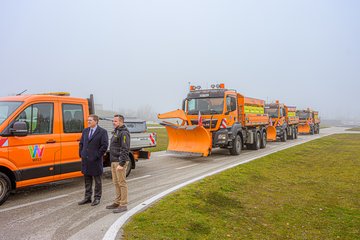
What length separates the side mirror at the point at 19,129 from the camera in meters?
6.02

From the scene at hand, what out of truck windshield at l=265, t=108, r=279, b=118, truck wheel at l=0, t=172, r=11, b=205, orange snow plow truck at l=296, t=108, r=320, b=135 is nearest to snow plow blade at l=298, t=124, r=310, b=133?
orange snow plow truck at l=296, t=108, r=320, b=135

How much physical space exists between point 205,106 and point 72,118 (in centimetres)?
799

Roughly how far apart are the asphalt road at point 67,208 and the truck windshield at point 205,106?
4.78 meters

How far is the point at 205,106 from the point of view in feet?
47.6

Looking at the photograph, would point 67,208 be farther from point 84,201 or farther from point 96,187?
point 96,187

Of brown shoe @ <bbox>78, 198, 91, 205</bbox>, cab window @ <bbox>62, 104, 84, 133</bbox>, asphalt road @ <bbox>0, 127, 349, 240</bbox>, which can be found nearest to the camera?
asphalt road @ <bbox>0, 127, 349, 240</bbox>

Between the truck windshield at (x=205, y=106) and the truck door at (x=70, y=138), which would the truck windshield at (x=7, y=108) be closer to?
the truck door at (x=70, y=138)

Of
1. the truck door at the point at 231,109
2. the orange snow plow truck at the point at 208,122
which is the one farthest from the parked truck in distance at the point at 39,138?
the truck door at the point at 231,109

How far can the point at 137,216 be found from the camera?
5371 millimetres

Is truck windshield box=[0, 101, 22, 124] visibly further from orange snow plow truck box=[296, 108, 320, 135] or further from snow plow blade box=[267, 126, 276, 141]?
orange snow plow truck box=[296, 108, 320, 135]

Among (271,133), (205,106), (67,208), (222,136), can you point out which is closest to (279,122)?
(271,133)

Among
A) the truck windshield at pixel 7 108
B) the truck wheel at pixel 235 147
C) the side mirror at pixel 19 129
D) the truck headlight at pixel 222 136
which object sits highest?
the truck windshield at pixel 7 108

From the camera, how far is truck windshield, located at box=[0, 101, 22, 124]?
6.33 meters

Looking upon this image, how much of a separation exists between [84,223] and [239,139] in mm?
11176
